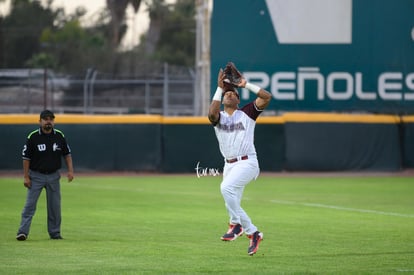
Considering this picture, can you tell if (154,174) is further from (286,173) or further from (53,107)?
(53,107)

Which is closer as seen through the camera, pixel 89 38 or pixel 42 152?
pixel 42 152

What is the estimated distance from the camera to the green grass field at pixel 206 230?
33.8 ft

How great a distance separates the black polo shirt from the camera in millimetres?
12938

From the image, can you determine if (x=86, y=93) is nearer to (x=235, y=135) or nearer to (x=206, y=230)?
(x=206, y=230)

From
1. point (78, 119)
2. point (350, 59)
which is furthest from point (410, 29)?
point (78, 119)

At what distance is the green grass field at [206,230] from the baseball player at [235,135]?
0.66 metres

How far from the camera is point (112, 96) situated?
36125 millimetres

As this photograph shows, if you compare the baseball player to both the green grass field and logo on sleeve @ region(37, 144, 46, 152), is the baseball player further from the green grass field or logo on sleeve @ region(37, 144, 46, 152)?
logo on sleeve @ region(37, 144, 46, 152)

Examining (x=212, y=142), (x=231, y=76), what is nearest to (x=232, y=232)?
(x=231, y=76)

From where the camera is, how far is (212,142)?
2780 cm

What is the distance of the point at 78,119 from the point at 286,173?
6.58m

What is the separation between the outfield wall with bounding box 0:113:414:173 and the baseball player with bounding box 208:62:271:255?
16.2 m

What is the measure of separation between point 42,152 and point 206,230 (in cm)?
286

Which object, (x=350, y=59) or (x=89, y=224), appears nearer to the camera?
(x=89, y=224)
